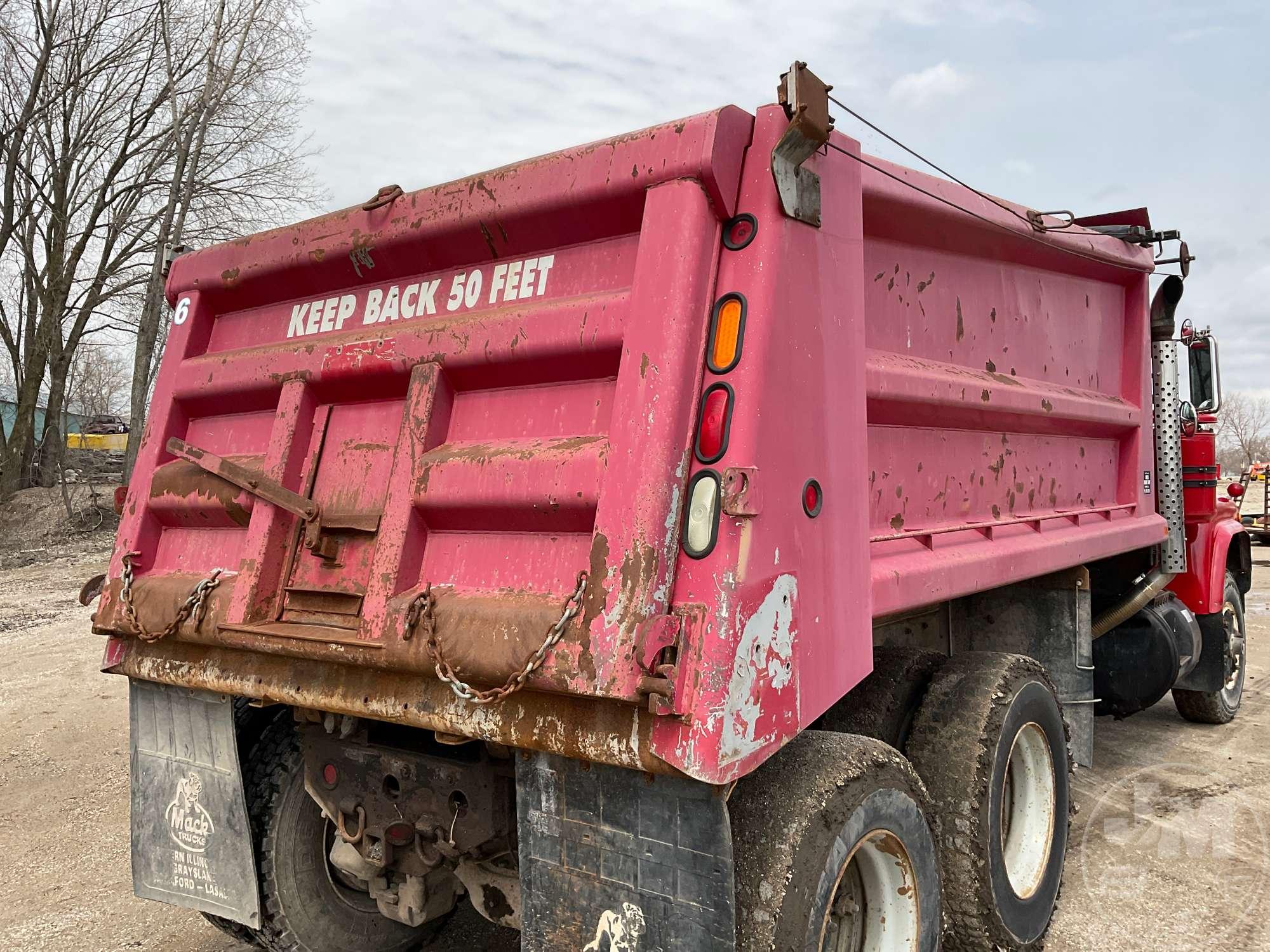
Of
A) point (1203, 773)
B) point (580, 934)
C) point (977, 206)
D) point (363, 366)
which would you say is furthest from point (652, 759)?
point (1203, 773)

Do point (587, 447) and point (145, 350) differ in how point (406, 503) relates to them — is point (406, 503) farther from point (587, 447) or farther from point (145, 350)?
point (145, 350)

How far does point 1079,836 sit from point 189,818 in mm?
3762

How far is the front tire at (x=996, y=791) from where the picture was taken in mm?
2811

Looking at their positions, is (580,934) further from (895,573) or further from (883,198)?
(883,198)

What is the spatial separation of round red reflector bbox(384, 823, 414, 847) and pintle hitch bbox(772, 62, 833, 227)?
194 centimetres

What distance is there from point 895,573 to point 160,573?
2299 mm

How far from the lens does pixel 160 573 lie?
2.98 m

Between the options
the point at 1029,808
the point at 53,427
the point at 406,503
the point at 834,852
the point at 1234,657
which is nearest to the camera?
the point at 834,852

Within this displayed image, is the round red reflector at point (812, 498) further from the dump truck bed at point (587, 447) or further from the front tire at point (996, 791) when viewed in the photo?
the front tire at point (996, 791)

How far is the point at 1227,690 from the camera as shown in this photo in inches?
246

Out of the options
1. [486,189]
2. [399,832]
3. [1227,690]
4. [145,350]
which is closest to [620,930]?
[399,832]

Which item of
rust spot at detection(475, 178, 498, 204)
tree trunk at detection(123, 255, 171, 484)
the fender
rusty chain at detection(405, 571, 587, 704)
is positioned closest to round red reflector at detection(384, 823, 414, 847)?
rusty chain at detection(405, 571, 587, 704)

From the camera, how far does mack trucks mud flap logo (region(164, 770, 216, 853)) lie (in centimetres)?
283

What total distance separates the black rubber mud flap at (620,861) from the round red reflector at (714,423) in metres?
0.70
